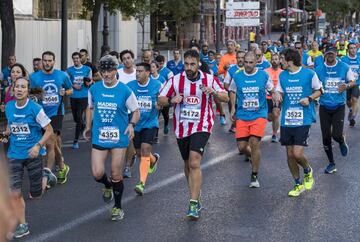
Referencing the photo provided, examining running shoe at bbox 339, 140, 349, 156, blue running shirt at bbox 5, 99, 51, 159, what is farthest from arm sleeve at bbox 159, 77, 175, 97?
running shoe at bbox 339, 140, 349, 156

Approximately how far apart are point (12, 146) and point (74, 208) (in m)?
1.18

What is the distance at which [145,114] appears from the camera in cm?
903

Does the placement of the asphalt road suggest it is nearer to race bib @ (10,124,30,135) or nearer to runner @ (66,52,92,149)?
race bib @ (10,124,30,135)

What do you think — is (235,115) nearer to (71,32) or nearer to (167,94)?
(167,94)

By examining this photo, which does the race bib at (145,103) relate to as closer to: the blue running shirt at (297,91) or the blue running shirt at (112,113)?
the blue running shirt at (297,91)

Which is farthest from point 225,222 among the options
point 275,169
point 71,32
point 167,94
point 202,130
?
point 71,32

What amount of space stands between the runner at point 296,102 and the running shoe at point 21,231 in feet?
10.8

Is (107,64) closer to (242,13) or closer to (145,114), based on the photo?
(145,114)

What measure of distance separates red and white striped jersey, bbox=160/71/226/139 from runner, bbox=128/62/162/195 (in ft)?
4.28

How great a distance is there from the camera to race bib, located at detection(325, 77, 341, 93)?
10.3 m

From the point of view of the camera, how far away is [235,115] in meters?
9.30

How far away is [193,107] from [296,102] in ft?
5.23

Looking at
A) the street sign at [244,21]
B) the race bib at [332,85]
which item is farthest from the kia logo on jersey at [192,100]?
the street sign at [244,21]

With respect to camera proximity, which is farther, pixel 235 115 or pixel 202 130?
pixel 235 115
